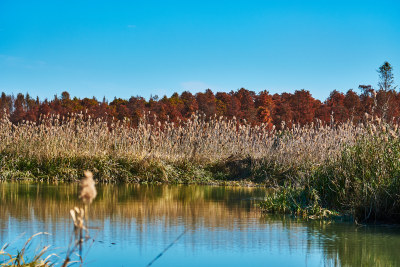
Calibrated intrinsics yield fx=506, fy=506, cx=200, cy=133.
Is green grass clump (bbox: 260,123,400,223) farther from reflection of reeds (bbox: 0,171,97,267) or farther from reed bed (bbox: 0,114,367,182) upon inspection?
reed bed (bbox: 0,114,367,182)

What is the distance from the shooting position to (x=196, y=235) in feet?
15.8

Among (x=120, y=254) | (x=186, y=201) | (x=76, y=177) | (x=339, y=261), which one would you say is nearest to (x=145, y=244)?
(x=120, y=254)

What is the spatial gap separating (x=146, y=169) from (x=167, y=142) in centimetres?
163

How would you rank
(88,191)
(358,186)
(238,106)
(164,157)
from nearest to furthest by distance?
(88,191), (358,186), (164,157), (238,106)

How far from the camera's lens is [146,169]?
38.5 feet

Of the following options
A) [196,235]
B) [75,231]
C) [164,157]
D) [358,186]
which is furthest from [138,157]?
[75,231]

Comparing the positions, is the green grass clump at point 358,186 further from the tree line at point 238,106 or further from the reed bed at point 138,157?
the tree line at point 238,106

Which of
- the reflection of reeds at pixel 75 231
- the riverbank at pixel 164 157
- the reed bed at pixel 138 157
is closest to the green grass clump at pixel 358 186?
the riverbank at pixel 164 157

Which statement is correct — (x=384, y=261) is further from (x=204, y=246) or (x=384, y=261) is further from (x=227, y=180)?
(x=227, y=180)

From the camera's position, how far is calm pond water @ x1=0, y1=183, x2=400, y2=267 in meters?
3.93

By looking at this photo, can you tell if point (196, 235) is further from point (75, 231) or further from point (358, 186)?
point (75, 231)

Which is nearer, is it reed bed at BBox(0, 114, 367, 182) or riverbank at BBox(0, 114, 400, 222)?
riverbank at BBox(0, 114, 400, 222)

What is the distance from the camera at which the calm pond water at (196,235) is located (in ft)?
12.9

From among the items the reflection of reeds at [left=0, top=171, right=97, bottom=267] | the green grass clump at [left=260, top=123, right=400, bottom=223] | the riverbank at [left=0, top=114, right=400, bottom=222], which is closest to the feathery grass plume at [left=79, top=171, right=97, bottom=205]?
the reflection of reeds at [left=0, top=171, right=97, bottom=267]
